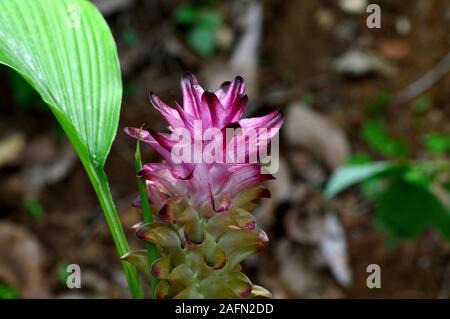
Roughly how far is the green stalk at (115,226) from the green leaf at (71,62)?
21 mm

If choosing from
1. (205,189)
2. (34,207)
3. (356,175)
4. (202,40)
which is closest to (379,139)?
(202,40)

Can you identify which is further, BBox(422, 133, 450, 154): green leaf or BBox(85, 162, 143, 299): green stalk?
BBox(422, 133, 450, 154): green leaf

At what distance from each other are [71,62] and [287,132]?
1.69 meters

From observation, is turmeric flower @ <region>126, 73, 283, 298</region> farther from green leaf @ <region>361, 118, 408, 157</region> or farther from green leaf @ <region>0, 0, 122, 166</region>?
green leaf @ <region>361, 118, 408, 157</region>

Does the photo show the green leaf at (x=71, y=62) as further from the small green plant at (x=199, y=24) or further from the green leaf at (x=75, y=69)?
the small green plant at (x=199, y=24)

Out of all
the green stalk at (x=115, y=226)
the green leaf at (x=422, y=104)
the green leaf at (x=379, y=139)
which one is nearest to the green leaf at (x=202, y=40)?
the green leaf at (x=379, y=139)

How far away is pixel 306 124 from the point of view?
2715 mm

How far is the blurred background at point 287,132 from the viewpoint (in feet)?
7.89

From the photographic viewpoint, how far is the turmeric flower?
2.86ft

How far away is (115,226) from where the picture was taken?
979 millimetres

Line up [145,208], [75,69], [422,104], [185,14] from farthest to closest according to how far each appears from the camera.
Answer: [185,14], [422,104], [75,69], [145,208]

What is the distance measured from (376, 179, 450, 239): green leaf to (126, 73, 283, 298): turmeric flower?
1011 mm

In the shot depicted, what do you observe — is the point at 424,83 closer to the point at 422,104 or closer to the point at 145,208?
the point at 422,104

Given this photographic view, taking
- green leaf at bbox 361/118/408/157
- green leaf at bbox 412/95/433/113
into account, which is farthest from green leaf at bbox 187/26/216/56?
green leaf at bbox 412/95/433/113
